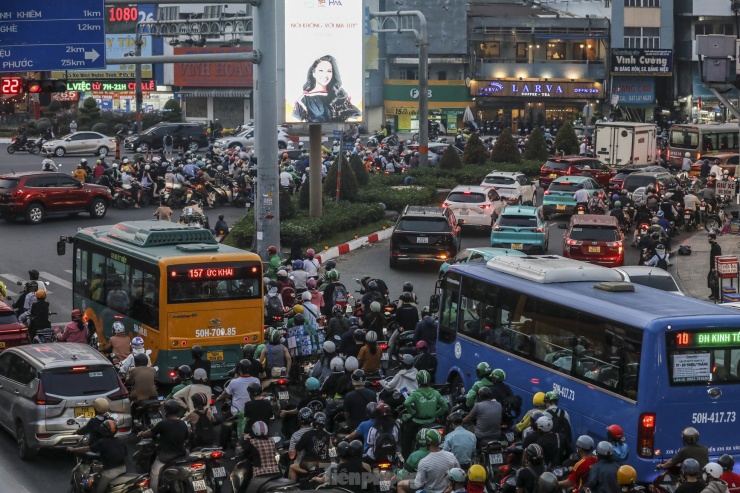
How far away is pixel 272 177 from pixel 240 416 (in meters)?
14.4

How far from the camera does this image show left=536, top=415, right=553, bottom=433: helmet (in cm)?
1306

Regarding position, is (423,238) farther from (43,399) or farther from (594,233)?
(43,399)

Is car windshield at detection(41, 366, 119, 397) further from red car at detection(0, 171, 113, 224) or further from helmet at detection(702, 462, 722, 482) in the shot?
red car at detection(0, 171, 113, 224)

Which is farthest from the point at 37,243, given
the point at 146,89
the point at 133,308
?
the point at 146,89

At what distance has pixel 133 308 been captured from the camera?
20234 millimetres

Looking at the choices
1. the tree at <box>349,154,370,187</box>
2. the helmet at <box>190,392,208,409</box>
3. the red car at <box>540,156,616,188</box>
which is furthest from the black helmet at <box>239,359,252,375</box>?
the red car at <box>540,156,616,188</box>

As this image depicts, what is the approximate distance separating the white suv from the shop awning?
4519 centimetres

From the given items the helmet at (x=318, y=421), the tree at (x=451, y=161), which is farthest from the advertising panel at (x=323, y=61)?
the helmet at (x=318, y=421)

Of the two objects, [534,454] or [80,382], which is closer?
[534,454]

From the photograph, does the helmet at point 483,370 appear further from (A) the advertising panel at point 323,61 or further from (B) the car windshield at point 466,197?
(B) the car windshield at point 466,197

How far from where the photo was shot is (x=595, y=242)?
3097 cm

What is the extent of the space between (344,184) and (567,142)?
21649mm

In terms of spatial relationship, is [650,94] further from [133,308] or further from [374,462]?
[374,462]

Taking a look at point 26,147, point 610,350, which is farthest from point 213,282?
point 26,147
